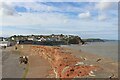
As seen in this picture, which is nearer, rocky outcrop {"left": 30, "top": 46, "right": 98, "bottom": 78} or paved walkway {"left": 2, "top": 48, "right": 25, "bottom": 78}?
rocky outcrop {"left": 30, "top": 46, "right": 98, "bottom": 78}

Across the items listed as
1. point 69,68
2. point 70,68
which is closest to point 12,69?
point 69,68

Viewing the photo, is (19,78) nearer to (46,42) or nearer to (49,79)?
(49,79)

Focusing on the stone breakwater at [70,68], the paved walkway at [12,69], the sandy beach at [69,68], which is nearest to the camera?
the stone breakwater at [70,68]

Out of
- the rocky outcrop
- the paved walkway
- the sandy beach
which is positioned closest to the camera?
the rocky outcrop

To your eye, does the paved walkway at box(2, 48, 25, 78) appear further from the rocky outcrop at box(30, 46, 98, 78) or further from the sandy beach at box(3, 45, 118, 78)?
the rocky outcrop at box(30, 46, 98, 78)

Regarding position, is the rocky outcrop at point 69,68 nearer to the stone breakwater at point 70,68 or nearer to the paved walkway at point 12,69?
the stone breakwater at point 70,68

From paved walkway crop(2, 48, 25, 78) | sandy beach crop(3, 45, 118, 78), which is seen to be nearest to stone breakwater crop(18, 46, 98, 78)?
sandy beach crop(3, 45, 118, 78)

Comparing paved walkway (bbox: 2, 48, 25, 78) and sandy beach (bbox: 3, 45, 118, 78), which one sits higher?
sandy beach (bbox: 3, 45, 118, 78)

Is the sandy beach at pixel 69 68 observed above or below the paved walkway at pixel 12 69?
above

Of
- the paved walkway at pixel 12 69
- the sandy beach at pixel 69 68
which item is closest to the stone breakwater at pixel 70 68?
the sandy beach at pixel 69 68

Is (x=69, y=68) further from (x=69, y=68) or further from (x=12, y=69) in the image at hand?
(x=12, y=69)

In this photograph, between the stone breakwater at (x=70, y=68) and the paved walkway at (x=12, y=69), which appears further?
the paved walkway at (x=12, y=69)

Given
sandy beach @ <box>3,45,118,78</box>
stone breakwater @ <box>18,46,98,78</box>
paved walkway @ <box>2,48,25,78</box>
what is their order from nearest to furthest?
stone breakwater @ <box>18,46,98,78</box> < sandy beach @ <box>3,45,118,78</box> < paved walkway @ <box>2,48,25,78</box>

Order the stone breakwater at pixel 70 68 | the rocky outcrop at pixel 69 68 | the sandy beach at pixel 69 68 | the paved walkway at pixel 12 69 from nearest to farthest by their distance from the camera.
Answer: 1. the stone breakwater at pixel 70 68
2. the rocky outcrop at pixel 69 68
3. the sandy beach at pixel 69 68
4. the paved walkway at pixel 12 69
